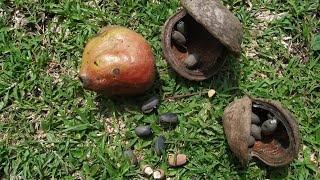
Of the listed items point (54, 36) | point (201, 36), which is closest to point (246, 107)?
point (201, 36)

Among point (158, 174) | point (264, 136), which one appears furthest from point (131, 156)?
point (264, 136)

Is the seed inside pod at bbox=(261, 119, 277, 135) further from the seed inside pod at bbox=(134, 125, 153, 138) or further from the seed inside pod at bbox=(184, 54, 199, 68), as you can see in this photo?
the seed inside pod at bbox=(134, 125, 153, 138)

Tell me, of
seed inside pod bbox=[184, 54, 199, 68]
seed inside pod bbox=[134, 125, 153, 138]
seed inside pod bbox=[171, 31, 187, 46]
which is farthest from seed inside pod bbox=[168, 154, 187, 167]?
seed inside pod bbox=[171, 31, 187, 46]

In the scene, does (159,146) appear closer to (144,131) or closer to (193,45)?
(144,131)

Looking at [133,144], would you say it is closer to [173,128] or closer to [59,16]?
[173,128]

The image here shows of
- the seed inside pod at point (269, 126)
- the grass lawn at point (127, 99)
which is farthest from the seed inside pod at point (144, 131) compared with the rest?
the seed inside pod at point (269, 126)

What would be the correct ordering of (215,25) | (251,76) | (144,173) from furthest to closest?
1. (251,76)
2. (144,173)
3. (215,25)

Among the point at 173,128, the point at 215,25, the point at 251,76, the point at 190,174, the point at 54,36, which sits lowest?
the point at 190,174
